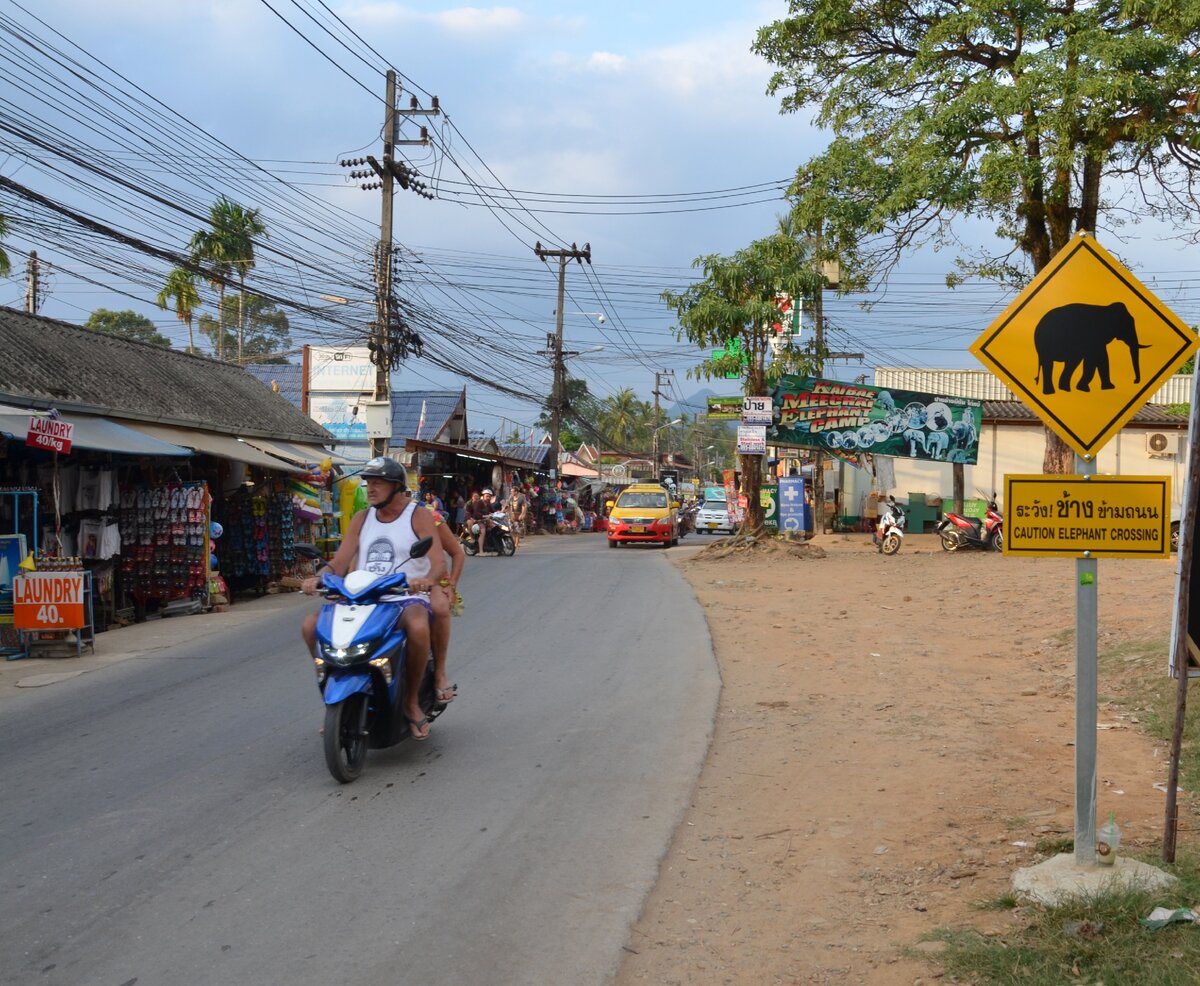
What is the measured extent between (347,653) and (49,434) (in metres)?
7.45

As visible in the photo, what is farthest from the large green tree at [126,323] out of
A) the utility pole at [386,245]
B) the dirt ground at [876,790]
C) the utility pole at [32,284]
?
the dirt ground at [876,790]

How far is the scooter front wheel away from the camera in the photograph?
6.32 meters

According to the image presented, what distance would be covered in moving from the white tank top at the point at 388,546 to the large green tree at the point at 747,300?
1777 cm

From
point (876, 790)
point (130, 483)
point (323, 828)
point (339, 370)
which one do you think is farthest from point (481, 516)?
point (323, 828)

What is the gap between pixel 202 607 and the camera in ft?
53.4

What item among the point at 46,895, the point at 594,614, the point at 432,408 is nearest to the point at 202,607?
the point at 594,614

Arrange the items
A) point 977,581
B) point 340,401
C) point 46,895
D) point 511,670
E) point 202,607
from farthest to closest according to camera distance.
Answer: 1. point 340,401
2. point 977,581
3. point 202,607
4. point 511,670
5. point 46,895

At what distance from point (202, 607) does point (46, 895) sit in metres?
11.9

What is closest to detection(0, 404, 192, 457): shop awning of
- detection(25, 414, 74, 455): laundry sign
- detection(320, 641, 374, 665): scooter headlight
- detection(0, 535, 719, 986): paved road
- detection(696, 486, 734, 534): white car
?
detection(25, 414, 74, 455): laundry sign

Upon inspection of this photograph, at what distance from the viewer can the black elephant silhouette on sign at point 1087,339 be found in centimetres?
480

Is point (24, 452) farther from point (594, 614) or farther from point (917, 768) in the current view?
point (917, 768)

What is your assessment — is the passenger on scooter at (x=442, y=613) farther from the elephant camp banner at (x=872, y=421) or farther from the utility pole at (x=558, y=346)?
the utility pole at (x=558, y=346)

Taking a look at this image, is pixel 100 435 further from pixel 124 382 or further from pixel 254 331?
pixel 254 331

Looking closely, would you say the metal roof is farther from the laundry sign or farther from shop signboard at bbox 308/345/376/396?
shop signboard at bbox 308/345/376/396
